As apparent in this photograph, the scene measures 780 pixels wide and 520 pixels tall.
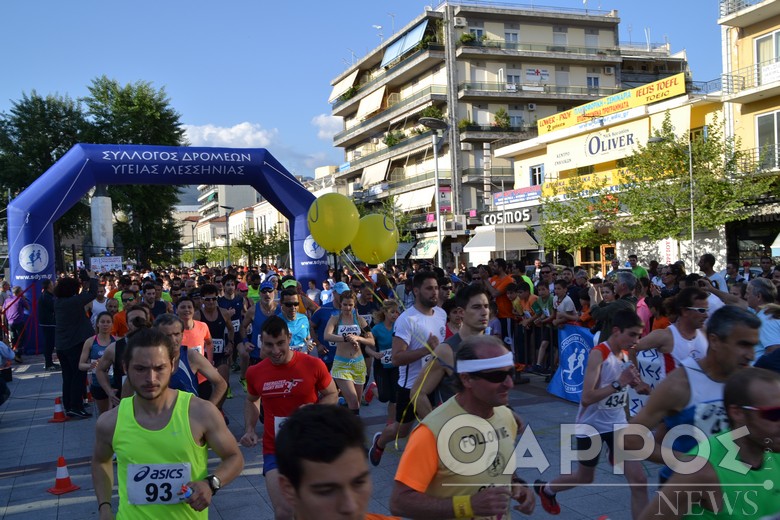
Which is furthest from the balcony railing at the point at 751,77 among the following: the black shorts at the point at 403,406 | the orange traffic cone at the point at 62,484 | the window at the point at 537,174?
the orange traffic cone at the point at 62,484

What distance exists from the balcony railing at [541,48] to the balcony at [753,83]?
21.8 m

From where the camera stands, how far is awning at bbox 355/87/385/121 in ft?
172

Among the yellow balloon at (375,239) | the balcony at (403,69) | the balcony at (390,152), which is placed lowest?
the yellow balloon at (375,239)

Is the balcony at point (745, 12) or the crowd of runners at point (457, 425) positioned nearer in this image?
the crowd of runners at point (457, 425)

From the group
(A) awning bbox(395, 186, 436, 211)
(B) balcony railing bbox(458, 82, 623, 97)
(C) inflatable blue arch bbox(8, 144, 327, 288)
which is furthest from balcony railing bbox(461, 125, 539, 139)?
(C) inflatable blue arch bbox(8, 144, 327, 288)

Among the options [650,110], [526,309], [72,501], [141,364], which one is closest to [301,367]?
[141,364]

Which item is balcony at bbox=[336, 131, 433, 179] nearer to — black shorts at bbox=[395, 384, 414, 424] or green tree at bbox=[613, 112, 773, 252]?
green tree at bbox=[613, 112, 773, 252]

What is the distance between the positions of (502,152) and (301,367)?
38.0 m

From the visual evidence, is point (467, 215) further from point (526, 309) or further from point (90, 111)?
point (526, 309)

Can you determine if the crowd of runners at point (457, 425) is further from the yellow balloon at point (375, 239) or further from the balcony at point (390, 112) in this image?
the balcony at point (390, 112)

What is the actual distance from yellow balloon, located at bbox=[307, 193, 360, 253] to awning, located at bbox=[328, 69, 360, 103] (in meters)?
50.0

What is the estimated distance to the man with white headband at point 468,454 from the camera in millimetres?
2518

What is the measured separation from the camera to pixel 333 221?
31.2 ft

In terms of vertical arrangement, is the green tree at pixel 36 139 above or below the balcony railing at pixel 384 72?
below
